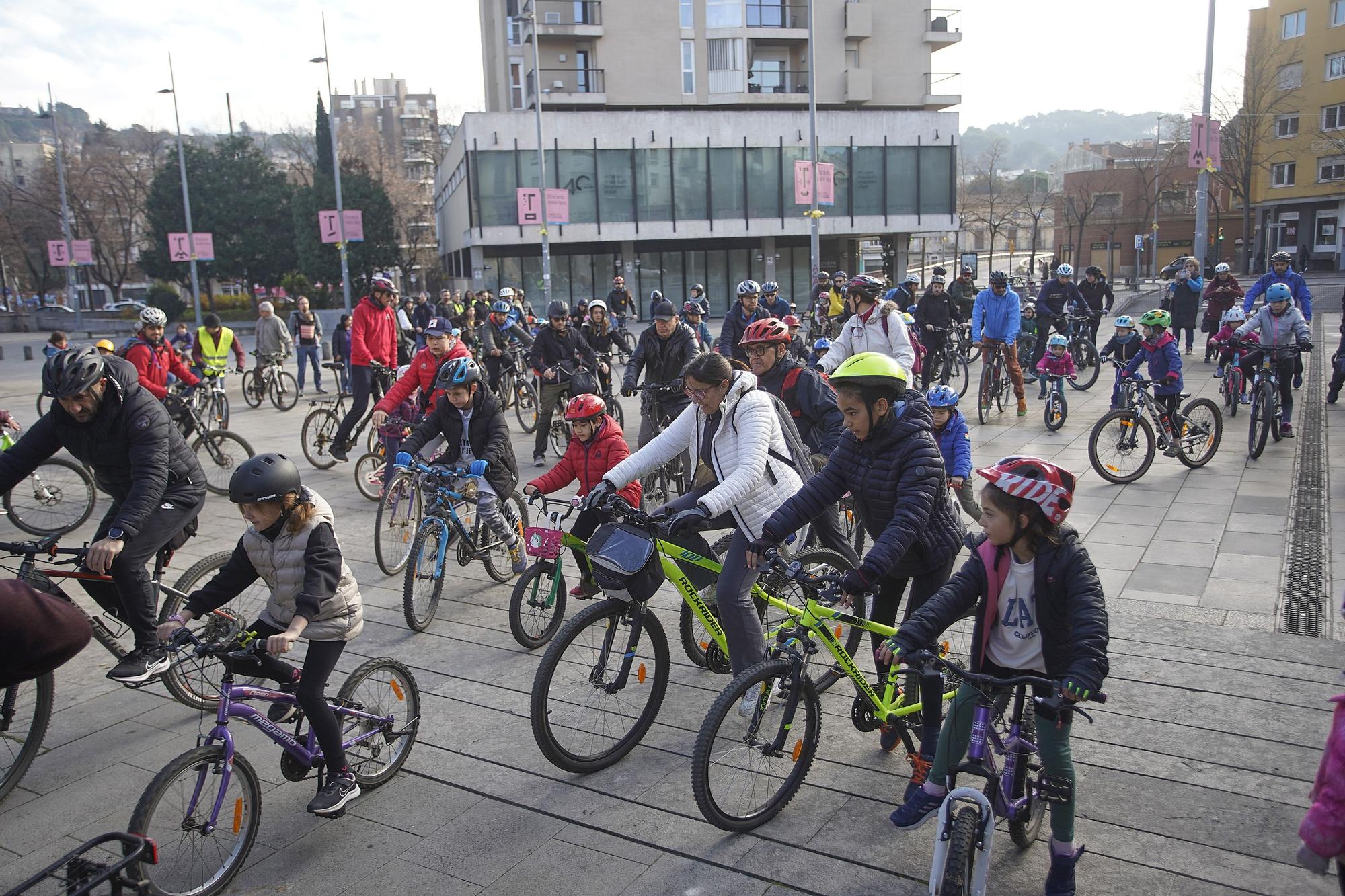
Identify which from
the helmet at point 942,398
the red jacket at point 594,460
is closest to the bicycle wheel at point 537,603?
the red jacket at point 594,460

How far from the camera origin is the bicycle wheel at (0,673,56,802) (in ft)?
14.9

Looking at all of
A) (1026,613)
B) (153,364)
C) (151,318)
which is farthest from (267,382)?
(1026,613)

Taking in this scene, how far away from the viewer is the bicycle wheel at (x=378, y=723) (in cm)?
433

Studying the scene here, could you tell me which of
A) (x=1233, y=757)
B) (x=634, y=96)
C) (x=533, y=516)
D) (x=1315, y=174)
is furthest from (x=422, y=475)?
(x=1315, y=174)

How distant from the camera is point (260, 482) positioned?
3.83 metres

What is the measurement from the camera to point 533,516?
7941 millimetres

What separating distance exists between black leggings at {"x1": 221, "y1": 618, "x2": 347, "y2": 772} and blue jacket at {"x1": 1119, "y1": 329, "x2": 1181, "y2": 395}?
8873 mm

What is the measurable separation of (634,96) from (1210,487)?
40.6 meters

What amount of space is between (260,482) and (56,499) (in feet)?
23.8

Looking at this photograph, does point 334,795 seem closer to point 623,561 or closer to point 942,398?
point 623,561

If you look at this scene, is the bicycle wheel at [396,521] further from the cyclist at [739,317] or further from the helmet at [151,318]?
the helmet at [151,318]

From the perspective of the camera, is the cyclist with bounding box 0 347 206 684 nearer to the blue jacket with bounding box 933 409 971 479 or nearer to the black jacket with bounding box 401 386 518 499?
the black jacket with bounding box 401 386 518 499

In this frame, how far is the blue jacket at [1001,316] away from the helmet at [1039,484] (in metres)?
10.3

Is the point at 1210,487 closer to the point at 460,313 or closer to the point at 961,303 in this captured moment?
the point at 961,303
